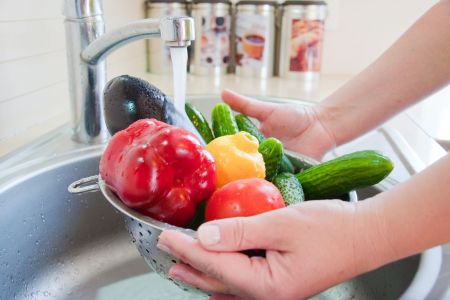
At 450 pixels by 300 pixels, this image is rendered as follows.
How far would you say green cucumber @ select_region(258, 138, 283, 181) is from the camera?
2.00 feet

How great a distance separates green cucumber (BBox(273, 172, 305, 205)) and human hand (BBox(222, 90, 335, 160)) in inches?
8.1

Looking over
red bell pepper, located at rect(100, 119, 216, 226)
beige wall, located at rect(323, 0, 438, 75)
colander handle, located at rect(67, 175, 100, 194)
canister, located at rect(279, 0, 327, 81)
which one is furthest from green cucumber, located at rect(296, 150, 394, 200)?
beige wall, located at rect(323, 0, 438, 75)

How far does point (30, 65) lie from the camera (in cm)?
84

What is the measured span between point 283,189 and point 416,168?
0.28 meters

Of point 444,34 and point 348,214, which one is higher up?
point 444,34

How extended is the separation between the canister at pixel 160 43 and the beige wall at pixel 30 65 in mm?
423

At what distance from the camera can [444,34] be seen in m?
0.73

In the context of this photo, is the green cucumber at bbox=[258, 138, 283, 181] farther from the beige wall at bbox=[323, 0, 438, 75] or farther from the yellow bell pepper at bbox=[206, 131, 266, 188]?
the beige wall at bbox=[323, 0, 438, 75]

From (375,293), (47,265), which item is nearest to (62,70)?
(47,265)

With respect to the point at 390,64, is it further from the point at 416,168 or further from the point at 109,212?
the point at 109,212

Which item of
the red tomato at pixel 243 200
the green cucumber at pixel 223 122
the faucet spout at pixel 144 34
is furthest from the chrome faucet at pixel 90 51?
the red tomato at pixel 243 200

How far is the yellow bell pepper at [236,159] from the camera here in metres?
0.56

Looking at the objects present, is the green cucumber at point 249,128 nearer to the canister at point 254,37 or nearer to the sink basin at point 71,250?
the sink basin at point 71,250

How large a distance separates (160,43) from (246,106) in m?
0.62
